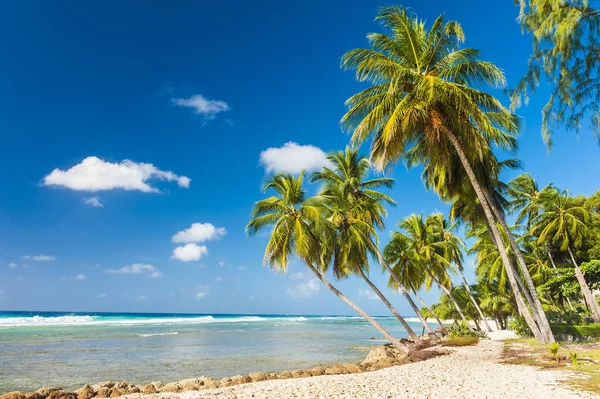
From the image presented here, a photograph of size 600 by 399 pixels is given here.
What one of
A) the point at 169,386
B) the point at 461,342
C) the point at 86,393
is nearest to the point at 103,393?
the point at 86,393

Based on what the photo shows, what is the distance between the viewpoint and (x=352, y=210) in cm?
1859

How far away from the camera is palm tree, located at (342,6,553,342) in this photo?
1215cm

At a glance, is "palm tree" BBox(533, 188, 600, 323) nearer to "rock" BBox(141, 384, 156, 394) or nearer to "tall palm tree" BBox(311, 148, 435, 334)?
"tall palm tree" BBox(311, 148, 435, 334)

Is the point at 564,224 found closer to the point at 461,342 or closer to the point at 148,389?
the point at 461,342

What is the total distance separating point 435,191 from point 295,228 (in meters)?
7.13

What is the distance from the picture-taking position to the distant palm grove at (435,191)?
12.4m

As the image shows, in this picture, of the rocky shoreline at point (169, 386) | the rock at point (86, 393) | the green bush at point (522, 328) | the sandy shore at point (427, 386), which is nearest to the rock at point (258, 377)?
the rocky shoreline at point (169, 386)

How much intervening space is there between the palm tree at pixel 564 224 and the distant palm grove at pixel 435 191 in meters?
0.08

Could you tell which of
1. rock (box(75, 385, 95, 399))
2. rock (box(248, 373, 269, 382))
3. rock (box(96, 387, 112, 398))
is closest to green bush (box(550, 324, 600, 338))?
rock (box(248, 373, 269, 382))

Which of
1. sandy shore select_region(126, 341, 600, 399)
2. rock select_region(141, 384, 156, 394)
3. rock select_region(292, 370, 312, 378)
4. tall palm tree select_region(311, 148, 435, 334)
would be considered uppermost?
tall palm tree select_region(311, 148, 435, 334)

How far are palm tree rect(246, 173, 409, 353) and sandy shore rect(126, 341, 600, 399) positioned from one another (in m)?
6.50

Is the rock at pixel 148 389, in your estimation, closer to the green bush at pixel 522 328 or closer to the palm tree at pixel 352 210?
the palm tree at pixel 352 210

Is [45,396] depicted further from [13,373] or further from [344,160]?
[344,160]

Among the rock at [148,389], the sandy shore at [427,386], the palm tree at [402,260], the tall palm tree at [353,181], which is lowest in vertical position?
the rock at [148,389]
